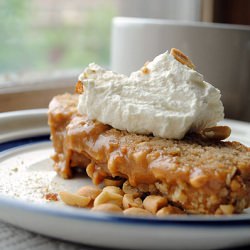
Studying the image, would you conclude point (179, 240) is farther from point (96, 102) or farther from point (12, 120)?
point (12, 120)

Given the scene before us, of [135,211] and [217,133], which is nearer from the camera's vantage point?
[135,211]

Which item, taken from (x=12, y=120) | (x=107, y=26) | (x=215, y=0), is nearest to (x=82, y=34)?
(x=107, y=26)

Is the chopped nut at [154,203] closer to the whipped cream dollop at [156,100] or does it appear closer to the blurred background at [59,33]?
the whipped cream dollop at [156,100]

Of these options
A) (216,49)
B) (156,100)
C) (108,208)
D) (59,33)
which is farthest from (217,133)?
(59,33)

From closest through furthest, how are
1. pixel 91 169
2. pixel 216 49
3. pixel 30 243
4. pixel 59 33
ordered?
pixel 30 243 < pixel 91 169 < pixel 216 49 < pixel 59 33

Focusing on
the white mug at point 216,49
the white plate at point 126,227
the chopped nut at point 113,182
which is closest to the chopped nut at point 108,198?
the chopped nut at point 113,182

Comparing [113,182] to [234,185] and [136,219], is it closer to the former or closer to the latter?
[234,185]

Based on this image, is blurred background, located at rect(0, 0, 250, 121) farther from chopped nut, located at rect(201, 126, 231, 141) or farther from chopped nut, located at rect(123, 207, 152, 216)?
chopped nut, located at rect(123, 207, 152, 216)
